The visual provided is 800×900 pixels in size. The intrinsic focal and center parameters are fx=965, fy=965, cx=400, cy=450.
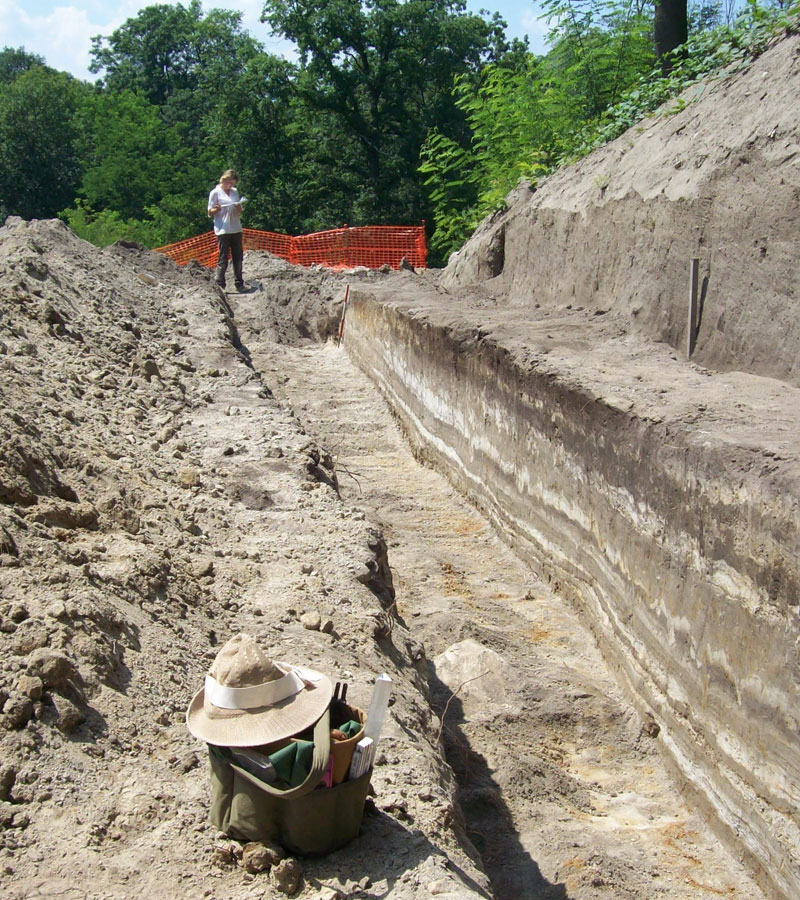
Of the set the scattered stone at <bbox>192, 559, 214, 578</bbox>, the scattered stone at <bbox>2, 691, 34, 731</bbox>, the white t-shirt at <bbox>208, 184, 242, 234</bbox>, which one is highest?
the white t-shirt at <bbox>208, 184, 242, 234</bbox>

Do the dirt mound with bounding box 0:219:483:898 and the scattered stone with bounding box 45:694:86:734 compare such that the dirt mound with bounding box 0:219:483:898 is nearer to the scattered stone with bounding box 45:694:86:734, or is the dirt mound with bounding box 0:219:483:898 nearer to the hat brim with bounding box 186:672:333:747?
the scattered stone with bounding box 45:694:86:734

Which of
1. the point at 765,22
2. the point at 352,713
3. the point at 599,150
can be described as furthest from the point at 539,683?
the point at 599,150

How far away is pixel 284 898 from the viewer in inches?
96.2

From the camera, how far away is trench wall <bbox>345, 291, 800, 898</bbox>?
3.57m

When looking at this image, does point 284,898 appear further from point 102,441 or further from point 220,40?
point 220,40

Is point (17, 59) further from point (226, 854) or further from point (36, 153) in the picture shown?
point (226, 854)

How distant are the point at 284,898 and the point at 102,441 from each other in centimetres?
363

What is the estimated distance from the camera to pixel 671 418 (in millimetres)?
4668

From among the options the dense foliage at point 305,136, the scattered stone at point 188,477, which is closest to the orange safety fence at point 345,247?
the dense foliage at point 305,136

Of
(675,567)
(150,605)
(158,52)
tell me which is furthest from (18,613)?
(158,52)

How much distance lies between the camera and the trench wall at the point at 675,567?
3.57 metres

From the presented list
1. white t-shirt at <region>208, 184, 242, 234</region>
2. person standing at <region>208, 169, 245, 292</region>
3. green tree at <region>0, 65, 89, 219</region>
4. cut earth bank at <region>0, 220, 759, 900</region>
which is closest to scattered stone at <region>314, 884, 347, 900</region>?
cut earth bank at <region>0, 220, 759, 900</region>

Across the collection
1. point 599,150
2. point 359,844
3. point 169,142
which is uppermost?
point 169,142

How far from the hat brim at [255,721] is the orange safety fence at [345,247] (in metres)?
16.5
